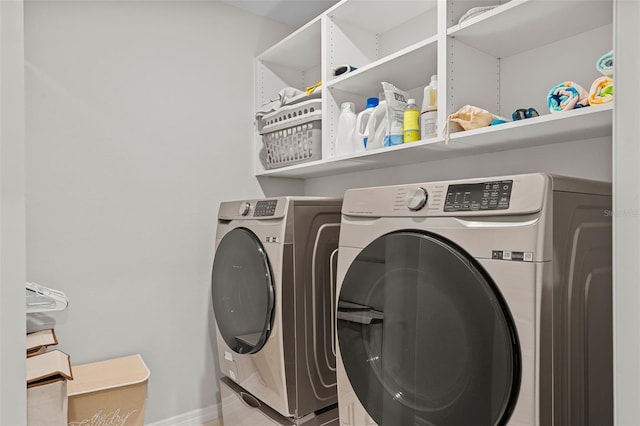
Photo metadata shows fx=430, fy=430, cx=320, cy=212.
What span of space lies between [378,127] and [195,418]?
1.89 m

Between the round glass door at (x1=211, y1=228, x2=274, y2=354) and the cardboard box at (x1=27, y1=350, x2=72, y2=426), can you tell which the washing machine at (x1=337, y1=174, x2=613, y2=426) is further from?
the cardboard box at (x1=27, y1=350, x2=72, y2=426)

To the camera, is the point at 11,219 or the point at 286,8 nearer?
the point at 11,219

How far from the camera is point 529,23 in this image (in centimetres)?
149

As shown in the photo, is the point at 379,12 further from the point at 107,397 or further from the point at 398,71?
the point at 107,397

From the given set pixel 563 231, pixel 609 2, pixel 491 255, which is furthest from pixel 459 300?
pixel 609 2

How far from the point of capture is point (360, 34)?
7.38 feet

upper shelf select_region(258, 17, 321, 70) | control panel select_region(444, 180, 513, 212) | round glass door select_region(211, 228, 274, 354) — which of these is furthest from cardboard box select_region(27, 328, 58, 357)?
upper shelf select_region(258, 17, 321, 70)

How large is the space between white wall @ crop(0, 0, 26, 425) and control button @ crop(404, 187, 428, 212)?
→ 41.2 inches

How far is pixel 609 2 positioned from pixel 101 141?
2177mm

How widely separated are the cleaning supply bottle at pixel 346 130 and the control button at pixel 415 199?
836 millimetres

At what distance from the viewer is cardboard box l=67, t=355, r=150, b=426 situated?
1.72 metres

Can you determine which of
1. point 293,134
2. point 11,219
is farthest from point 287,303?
point 11,219

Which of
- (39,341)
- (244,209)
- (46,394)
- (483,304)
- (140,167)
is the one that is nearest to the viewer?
(483,304)
